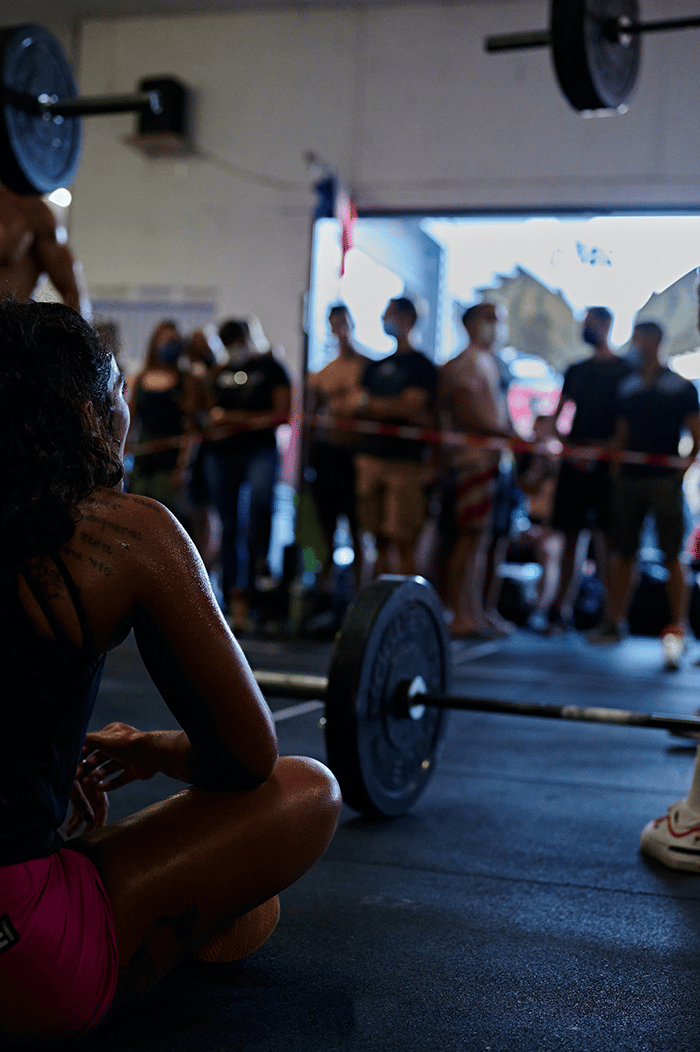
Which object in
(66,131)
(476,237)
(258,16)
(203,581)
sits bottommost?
(203,581)

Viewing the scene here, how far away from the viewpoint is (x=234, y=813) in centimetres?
107

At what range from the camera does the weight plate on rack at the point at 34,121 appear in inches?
116

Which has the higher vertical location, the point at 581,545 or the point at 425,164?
the point at 425,164

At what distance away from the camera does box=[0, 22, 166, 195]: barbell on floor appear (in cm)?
296

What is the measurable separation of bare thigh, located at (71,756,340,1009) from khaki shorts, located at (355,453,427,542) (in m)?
3.56

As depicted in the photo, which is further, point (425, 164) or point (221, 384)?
point (425, 164)

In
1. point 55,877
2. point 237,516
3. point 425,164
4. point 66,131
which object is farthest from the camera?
point 425,164

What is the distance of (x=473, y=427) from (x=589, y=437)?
1.78 feet

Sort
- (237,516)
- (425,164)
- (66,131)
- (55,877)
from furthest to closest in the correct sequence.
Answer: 1. (425,164)
2. (237,516)
3. (66,131)
4. (55,877)

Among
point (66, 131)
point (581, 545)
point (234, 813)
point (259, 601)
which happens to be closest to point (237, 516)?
point (259, 601)

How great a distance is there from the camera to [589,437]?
484 cm

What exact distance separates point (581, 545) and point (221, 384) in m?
1.91

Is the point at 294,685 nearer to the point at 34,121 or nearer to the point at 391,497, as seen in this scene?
the point at 34,121

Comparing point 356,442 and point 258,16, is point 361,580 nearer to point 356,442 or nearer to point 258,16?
point 356,442
